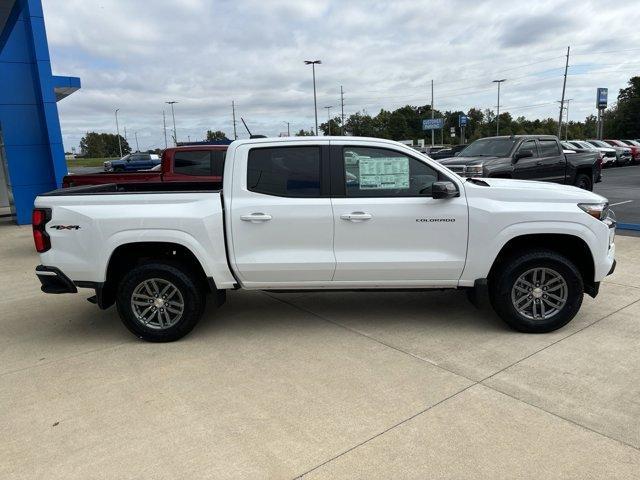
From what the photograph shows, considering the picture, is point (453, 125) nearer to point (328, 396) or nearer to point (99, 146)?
point (99, 146)

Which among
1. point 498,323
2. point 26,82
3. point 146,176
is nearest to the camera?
point 498,323

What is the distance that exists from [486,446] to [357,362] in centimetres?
136

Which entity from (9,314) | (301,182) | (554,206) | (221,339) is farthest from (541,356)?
(9,314)

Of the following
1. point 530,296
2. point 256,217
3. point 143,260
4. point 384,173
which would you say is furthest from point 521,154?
point 143,260

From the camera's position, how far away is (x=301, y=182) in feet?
15.1

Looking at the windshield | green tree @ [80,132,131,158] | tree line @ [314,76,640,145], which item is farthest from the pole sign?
green tree @ [80,132,131,158]

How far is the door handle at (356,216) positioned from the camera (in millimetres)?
4441

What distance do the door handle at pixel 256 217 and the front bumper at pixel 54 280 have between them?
1703 mm

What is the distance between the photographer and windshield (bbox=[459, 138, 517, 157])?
11.2 m

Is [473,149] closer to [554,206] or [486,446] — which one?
[554,206]

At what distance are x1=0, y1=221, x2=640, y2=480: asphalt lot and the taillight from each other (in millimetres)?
964

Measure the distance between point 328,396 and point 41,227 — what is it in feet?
9.82

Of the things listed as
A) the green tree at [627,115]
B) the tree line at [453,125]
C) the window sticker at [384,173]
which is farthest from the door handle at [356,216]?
the green tree at [627,115]

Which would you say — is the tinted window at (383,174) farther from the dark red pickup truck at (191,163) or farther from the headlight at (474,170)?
the headlight at (474,170)
